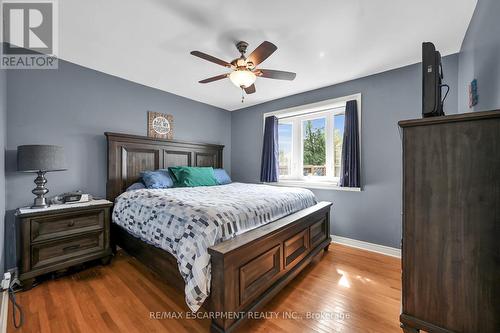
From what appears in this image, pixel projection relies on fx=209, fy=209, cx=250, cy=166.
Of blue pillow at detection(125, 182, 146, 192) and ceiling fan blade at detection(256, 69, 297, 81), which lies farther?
Answer: blue pillow at detection(125, 182, 146, 192)

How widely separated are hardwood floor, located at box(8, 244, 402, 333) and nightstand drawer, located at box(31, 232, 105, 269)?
224mm

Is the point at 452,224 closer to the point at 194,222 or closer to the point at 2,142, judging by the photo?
the point at 194,222

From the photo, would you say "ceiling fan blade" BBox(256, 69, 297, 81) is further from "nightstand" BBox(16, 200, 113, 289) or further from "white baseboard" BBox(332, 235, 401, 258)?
"white baseboard" BBox(332, 235, 401, 258)

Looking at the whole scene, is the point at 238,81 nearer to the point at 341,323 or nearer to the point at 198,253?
the point at 198,253

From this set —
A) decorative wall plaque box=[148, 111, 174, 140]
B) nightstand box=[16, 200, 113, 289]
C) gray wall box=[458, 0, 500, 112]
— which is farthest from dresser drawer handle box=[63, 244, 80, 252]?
gray wall box=[458, 0, 500, 112]

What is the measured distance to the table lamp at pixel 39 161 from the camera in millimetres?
2023

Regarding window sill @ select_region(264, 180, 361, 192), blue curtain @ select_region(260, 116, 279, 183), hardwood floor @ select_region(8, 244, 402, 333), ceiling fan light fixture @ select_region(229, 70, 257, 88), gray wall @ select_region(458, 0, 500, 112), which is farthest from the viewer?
blue curtain @ select_region(260, 116, 279, 183)

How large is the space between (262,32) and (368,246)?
3002 millimetres

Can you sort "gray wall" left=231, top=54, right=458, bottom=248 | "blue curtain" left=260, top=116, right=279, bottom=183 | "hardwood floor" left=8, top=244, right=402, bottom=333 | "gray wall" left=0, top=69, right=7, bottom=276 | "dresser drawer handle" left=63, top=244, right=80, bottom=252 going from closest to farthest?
"hardwood floor" left=8, top=244, right=402, bottom=333
"gray wall" left=0, top=69, right=7, bottom=276
"dresser drawer handle" left=63, top=244, right=80, bottom=252
"gray wall" left=231, top=54, right=458, bottom=248
"blue curtain" left=260, top=116, right=279, bottom=183

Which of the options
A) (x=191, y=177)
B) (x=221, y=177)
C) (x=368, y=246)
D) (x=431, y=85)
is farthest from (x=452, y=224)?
(x=221, y=177)

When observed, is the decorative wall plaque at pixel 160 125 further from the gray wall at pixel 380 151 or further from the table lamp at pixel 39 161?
the gray wall at pixel 380 151

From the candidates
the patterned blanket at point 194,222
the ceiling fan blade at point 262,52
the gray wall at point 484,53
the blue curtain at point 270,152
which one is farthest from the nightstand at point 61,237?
the gray wall at point 484,53

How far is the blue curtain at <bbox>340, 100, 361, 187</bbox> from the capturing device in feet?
9.73

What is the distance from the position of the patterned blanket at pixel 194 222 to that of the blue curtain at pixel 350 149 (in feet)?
3.41
